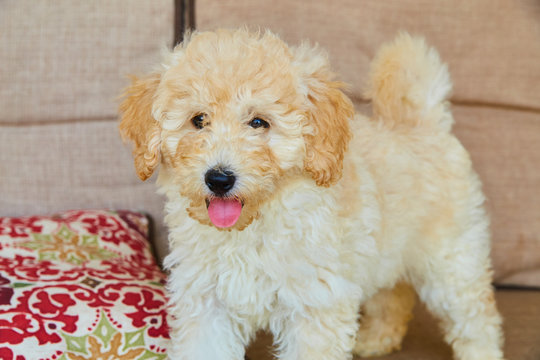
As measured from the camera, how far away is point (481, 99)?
256 cm

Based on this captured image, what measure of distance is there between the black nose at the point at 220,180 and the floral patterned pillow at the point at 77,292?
641 mm

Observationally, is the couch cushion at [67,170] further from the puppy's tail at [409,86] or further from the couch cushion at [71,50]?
the puppy's tail at [409,86]

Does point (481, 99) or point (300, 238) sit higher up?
point (481, 99)

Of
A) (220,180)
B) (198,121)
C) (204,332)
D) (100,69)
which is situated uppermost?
(100,69)

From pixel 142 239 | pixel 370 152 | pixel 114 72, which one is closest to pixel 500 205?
pixel 370 152

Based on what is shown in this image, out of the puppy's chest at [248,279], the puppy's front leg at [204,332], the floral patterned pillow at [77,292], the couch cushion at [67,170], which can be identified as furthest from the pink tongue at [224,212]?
the couch cushion at [67,170]

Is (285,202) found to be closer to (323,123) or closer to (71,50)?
(323,123)

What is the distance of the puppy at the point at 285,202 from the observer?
4.59 feet

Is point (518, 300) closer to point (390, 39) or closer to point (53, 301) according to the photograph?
point (390, 39)

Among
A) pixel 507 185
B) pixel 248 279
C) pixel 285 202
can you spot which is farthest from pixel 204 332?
pixel 507 185

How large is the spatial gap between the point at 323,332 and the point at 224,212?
42cm

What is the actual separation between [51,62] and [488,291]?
1.77 metres

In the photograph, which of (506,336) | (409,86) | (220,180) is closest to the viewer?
(220,180)

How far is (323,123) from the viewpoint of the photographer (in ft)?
4.72
